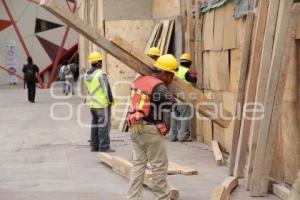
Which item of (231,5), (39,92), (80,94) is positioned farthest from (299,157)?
(39,92)

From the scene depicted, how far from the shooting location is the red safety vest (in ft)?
22.0

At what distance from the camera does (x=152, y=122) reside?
6.89 m

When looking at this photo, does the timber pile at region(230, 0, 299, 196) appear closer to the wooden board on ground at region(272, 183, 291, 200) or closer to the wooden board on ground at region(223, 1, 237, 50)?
the wooden board on ground at region(272, 183, 291, 200)

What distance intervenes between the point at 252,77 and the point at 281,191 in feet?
5.21

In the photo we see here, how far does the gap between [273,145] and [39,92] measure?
925 inches

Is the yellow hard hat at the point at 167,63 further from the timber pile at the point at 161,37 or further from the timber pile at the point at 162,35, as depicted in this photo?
the timber pile at the point at 162,35

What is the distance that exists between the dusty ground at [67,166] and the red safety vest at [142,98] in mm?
1527

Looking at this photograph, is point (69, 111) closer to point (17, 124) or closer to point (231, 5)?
point (17, 124)

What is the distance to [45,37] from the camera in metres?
35.9

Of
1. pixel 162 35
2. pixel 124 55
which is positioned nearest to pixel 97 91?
pixel 162 35

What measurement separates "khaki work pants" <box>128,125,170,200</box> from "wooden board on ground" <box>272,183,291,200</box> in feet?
4.70

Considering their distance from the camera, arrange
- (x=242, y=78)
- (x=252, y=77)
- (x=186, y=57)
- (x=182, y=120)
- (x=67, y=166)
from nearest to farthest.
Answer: (x=252, y=77) < (x=242, y=78) < (x=67, y=166) < (x=186, y=57) < (x=182, y=120)

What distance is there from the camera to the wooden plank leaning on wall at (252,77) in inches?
314

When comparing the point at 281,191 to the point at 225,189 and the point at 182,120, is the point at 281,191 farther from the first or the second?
the point at 182,120
